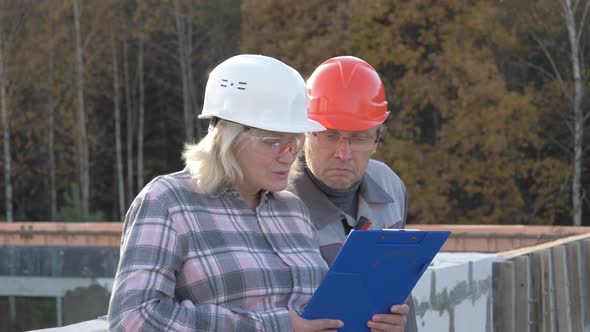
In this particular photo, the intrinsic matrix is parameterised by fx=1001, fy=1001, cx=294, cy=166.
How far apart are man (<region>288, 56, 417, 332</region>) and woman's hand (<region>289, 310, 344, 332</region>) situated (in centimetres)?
58

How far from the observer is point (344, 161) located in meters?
3.37

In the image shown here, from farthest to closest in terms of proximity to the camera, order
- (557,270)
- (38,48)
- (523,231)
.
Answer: (38,48) → (523,231) → (557,270)

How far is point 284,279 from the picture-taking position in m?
2.70

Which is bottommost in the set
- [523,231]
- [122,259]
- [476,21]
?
[523,231]

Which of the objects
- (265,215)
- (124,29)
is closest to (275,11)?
(124,29)

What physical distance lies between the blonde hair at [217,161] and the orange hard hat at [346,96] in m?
0.78

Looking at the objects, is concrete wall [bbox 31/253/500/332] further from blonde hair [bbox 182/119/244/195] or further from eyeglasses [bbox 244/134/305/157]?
blonde hair [bbox 182/119/244/195]

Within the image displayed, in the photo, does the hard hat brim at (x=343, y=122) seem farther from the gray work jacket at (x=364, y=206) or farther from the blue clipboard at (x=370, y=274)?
the blue clipboard at (x=370, y=274)

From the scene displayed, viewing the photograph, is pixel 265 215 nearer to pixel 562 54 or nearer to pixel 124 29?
pixel 562 54

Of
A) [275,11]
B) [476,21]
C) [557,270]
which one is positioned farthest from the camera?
[275,11]

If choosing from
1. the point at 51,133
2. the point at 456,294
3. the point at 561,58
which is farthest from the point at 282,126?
the point at 51,133

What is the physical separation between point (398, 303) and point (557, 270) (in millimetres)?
4089

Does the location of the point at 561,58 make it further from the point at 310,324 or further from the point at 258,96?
the point at 310,324

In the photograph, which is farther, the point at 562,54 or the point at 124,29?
the point at 124,29
